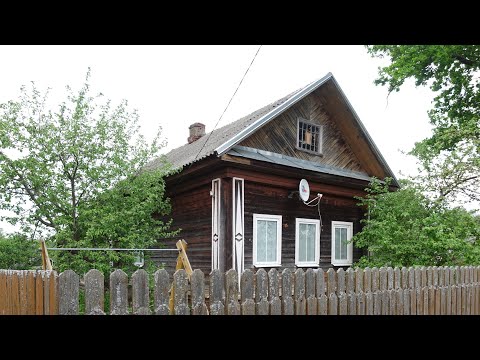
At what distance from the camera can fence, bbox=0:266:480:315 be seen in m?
3.36

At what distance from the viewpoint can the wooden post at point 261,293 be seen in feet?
14.2

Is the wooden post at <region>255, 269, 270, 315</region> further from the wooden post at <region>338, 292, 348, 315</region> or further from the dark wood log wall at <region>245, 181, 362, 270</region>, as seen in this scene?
the dark wood log wall at <region>245, 181, 362, 270</region>

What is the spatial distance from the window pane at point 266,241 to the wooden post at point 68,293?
712cm

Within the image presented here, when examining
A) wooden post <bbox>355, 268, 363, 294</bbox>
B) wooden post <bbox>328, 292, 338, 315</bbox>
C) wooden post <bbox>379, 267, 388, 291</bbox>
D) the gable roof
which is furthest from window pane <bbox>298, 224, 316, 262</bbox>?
wooden post <bbox>328, 292, 338, 315</bbox>

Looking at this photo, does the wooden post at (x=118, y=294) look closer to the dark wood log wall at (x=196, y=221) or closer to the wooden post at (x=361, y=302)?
the wooden post at (x=361, y=302)

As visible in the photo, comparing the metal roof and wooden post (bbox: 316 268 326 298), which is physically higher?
the metal roof

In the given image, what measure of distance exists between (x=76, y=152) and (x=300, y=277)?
5.82 m

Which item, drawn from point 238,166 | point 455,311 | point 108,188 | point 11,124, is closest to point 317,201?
point 238,166

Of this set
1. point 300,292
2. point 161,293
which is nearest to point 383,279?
point 300,292

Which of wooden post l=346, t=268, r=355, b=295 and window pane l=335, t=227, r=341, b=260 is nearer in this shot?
wooden post l=346, t=268, r=355, b=295

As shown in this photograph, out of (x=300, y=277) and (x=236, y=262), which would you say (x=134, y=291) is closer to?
(x=300, y=277)

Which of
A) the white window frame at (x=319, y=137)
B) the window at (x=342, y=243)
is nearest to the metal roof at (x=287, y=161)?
the white window frame at (x=319, y=137)

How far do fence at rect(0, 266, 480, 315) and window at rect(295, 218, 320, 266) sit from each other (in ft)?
15.6

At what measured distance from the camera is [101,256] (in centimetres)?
777
